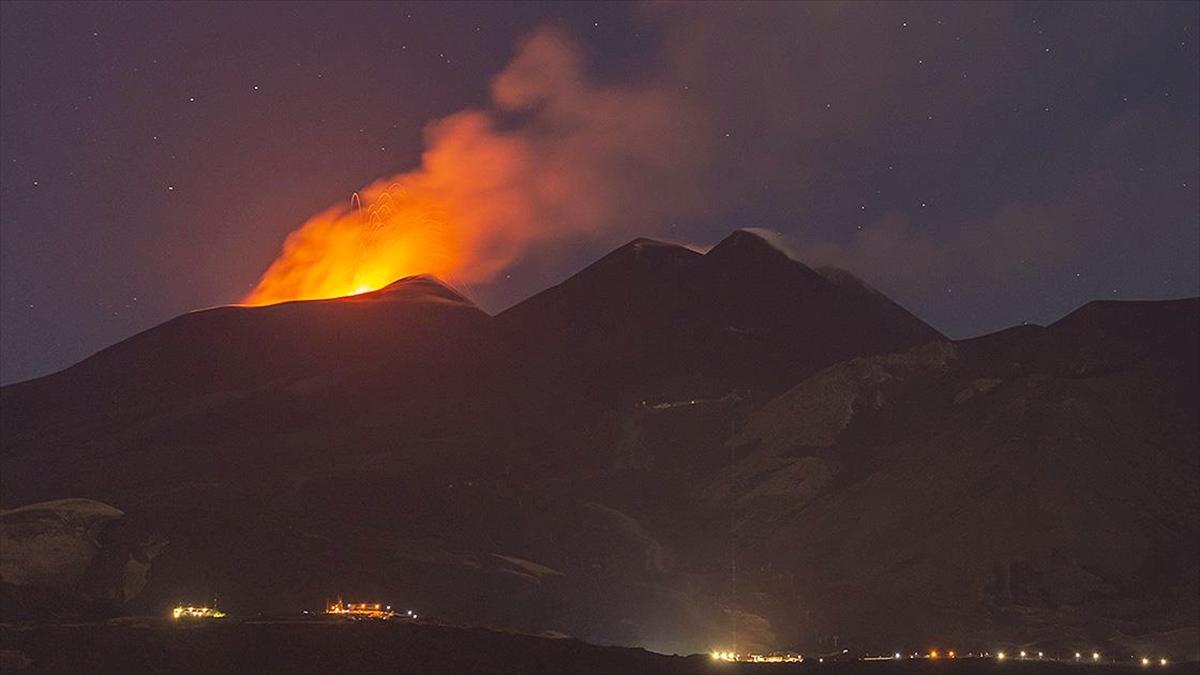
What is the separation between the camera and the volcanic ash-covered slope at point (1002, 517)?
468 feet

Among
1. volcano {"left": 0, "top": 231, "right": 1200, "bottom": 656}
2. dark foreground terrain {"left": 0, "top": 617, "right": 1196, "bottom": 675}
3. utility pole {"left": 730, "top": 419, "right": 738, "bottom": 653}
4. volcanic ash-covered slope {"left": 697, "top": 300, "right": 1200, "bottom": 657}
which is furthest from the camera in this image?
utility pole {"left": 730, "top": 419, "right": 738, "bottom": 653}

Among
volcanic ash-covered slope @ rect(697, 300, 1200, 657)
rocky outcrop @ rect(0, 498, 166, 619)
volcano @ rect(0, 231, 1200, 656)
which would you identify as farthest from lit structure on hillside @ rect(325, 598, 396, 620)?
volcanic ash-covered slope @ rect(697, 300, 1200, 657)

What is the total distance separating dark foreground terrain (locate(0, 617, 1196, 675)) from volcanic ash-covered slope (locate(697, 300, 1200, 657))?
48378mm

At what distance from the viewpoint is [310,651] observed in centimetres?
8431

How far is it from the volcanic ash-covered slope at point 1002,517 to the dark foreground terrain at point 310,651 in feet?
159

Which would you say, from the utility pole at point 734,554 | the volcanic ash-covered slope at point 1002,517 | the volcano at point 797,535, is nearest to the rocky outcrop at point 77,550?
the volcano at point 797,535

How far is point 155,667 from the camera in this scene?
77.8 metres

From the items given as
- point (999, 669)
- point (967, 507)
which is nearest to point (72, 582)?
point (999, 669)

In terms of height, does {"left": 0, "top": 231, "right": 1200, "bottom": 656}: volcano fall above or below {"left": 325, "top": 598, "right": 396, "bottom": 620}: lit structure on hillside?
above

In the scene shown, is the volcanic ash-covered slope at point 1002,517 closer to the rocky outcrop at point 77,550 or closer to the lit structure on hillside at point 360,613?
the lit structure on hillside at point 360,613

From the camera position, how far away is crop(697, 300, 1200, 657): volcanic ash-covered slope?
14262 cm

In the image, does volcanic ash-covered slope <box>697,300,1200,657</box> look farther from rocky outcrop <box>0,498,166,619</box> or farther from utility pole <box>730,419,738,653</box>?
rocky outcrop <box>0,498,166,619</box>

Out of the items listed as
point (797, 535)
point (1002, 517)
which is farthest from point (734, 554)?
point (1002, 517)

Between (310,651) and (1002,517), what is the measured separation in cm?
9830
